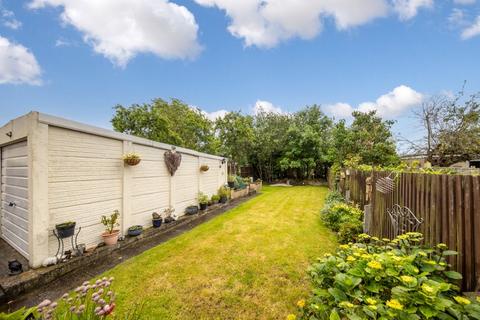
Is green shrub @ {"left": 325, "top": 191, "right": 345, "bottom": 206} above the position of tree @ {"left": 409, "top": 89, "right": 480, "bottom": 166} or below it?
below

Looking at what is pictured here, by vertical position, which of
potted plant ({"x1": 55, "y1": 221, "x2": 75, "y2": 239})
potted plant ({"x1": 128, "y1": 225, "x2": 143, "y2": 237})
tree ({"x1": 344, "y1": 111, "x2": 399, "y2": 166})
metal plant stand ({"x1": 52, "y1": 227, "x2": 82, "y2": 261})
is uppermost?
tree ({"x1": 344, "y1": 111, "x2": 399, "y2": 166})

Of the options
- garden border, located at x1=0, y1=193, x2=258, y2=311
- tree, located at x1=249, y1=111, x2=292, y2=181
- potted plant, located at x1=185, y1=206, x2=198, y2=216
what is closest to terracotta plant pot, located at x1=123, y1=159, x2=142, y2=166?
garden border, located at x1=0, y1=193, x2=258, y2=311

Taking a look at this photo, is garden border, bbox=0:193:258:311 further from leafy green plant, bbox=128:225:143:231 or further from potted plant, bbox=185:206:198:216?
potted plant, bbox=185:206:198:216

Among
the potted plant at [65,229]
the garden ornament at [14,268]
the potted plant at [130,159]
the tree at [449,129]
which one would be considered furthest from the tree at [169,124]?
the tree at [449,129]

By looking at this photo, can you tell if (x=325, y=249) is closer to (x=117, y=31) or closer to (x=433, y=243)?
(x=433, y=243)

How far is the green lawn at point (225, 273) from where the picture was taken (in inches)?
111

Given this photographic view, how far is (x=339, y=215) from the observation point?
5980mm

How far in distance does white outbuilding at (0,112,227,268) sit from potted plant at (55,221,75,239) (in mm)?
151

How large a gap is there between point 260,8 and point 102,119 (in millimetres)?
10835

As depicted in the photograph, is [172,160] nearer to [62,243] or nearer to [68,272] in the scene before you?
[62,243]

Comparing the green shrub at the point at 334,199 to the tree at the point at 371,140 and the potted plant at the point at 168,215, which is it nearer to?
the tree at the point at 371,140

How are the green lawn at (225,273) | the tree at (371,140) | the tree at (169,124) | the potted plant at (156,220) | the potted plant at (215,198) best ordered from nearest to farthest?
1. the green lawn at (225,273)
2. the potted plant at (156,220)
3. the potted plant at (215,198)
4. the tree at (169,124)
5. the tree at (371,140)

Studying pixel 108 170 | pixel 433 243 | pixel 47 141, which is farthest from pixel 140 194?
pixel 433 243

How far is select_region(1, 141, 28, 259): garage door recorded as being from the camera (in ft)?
13.5
